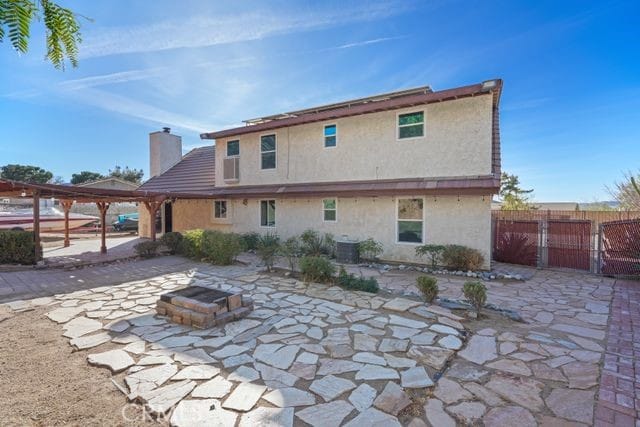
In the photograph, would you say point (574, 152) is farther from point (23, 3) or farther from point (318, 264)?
point (23, 3)

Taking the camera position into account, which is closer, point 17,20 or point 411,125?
point 17,20

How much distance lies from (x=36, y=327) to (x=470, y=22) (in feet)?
44.9

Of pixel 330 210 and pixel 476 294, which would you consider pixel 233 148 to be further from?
pixel 476 294

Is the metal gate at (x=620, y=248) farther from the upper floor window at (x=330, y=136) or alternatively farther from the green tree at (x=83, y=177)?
the green tree at (x=83, y=177)

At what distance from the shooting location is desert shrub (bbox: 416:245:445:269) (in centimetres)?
967

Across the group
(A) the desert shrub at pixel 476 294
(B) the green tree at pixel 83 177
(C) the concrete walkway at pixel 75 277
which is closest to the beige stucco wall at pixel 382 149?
(A) the desert shrub at pixel 476 294

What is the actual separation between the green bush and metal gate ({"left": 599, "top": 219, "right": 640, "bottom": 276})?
18.8 m

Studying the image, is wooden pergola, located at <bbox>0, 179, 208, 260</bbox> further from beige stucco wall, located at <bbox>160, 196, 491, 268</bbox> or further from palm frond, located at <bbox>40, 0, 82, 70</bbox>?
palm frond, located at <bbox>40, 0, 82, 70</bbox>

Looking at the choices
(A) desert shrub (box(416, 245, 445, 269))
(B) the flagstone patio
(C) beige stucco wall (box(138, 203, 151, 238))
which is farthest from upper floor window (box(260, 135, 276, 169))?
(C) beige stucco wall (box(138, 203, 151, 238))

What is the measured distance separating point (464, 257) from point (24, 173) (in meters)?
64.5

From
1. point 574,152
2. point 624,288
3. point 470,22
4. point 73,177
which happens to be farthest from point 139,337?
point 73,177

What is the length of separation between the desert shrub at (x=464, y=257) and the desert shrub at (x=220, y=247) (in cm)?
736

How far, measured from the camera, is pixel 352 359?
4.07 m

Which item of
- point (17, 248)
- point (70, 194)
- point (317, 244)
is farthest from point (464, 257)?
point (17, 248)
